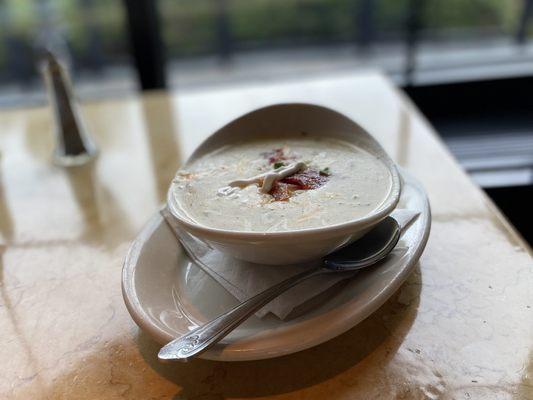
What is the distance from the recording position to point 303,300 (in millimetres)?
581

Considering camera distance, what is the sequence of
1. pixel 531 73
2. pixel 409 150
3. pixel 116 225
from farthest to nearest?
pixel 531 73 < pixel 409 150 < pixel 116 225

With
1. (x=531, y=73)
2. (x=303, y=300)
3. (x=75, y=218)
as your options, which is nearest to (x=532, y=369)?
(x=303, y=300)

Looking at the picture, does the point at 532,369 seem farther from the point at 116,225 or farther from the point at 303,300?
the point at 116,225

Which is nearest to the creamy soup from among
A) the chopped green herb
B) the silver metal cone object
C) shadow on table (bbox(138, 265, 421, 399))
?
the chopped green herb

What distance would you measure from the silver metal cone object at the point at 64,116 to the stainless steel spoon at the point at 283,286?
67cm

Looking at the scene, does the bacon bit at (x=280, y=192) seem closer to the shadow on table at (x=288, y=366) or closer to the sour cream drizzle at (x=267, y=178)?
the sour cream drizzle at (x=267, y=178)

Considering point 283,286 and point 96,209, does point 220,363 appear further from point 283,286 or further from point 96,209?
point 96,209

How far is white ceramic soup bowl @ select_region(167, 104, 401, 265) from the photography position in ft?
1.79

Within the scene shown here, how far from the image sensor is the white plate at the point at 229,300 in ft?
1.75

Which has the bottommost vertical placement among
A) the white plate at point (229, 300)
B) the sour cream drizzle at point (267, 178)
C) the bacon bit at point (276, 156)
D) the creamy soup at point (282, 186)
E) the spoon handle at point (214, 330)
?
the white plate at point (229, 300)

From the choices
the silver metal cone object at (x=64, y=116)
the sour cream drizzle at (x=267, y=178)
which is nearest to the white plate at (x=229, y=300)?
the sour cream drizzle at (x=267, y=178)

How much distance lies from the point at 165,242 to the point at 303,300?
0.22 m

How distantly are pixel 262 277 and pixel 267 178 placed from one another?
0.12m

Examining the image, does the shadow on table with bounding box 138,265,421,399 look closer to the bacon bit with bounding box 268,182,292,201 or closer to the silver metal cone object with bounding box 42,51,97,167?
the bacon bit with bounding box 268,182,292,201
